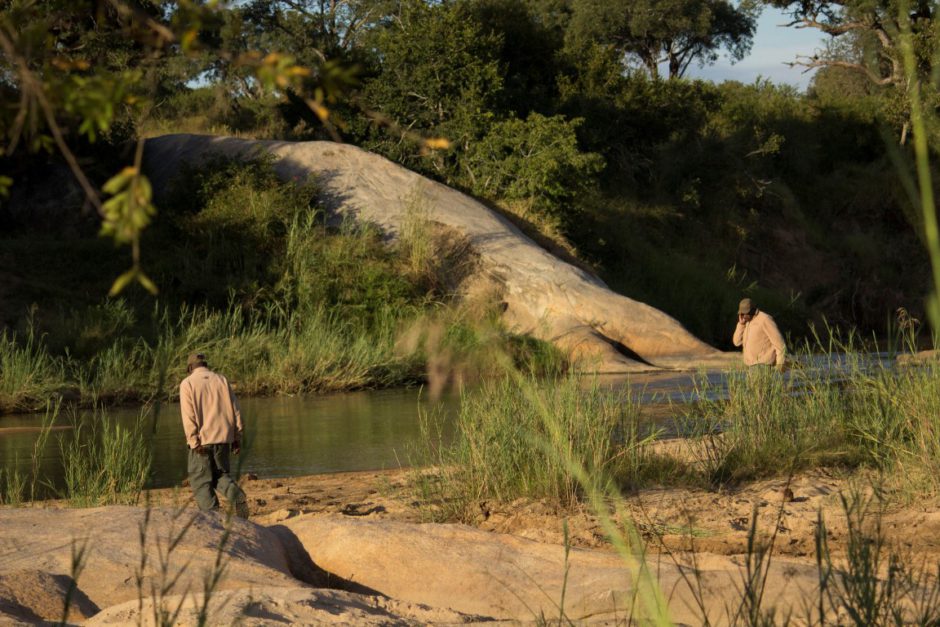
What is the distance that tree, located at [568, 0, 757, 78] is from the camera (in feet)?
152

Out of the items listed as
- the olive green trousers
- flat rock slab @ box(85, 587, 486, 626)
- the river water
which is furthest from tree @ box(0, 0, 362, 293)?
the river water

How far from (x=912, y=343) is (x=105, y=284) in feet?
46.9

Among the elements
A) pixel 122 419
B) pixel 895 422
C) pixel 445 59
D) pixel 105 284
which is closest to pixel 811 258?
pixel 445 59

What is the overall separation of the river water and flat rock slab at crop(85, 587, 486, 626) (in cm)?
350

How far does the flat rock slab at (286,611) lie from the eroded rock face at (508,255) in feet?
43.2

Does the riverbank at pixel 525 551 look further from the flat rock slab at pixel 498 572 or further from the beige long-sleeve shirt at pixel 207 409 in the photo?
the beige long-sleeve shirt at pixel 207 409

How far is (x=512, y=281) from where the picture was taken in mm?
20969

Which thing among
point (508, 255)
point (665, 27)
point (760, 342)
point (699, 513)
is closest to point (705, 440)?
point (699, 513)

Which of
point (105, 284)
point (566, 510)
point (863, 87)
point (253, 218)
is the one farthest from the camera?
point (863, 87)

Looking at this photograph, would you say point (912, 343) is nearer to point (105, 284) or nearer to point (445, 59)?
point (105, 284)

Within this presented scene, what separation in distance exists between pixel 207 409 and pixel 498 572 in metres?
3.02

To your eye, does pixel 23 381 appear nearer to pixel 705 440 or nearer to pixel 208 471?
pixel 208 471

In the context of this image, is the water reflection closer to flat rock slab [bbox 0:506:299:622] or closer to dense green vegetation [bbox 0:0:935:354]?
flat rock slab [bbox 0:506:299:622]

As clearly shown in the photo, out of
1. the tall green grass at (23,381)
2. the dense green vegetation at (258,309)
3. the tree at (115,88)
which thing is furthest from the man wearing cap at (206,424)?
the dense green vegetation at (258,309)
